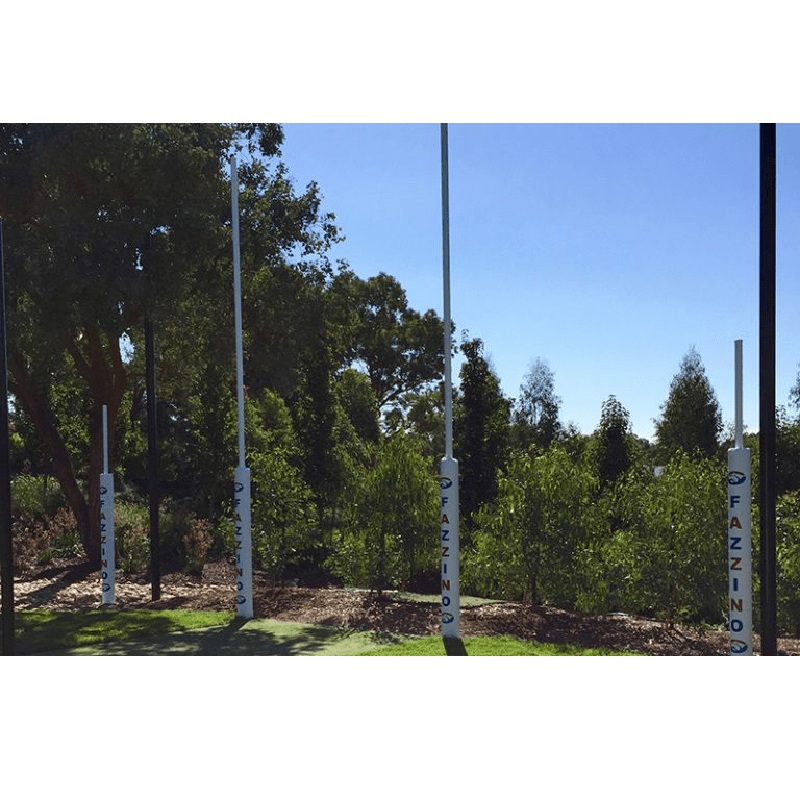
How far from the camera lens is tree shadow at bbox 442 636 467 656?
390 inches

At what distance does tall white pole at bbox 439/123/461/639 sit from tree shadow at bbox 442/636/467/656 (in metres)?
0.05

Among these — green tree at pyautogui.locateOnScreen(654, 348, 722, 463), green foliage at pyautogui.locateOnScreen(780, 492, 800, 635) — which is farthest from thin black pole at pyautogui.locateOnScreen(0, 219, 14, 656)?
green tree at pyautogui.locateOnScreen(654, 348, 722, 463)

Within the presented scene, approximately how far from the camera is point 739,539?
8602 mm

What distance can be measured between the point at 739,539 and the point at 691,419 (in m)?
26.4

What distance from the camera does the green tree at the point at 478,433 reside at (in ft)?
65.4

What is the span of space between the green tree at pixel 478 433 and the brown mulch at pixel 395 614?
583 centimetres

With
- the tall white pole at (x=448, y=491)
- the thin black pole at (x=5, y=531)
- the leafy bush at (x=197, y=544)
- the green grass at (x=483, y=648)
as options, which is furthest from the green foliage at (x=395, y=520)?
the leafy bush at (x=197, y=544)

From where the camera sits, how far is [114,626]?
41.9 ft

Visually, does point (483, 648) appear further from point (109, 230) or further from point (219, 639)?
point (109, 230)

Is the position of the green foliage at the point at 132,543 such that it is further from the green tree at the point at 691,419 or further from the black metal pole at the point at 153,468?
the green tree at the point at 691,419

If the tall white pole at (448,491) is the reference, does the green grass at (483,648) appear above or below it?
below

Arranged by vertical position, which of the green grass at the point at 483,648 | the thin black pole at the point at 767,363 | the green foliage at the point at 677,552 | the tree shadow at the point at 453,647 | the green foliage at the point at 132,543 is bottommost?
the green foliage at the point at 132,543

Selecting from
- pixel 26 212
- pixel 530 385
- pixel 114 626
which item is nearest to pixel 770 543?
pixel 114 626

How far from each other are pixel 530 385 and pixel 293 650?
28.7m
